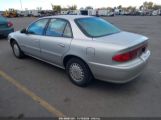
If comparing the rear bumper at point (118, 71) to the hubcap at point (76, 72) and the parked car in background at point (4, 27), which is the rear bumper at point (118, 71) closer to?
the hubcap at point (76, 72)

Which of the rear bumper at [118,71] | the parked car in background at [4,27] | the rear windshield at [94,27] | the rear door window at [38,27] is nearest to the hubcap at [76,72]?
the rear bumper at [118,71]

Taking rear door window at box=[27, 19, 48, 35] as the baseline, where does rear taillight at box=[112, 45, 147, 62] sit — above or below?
below

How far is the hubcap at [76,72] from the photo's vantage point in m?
4.01

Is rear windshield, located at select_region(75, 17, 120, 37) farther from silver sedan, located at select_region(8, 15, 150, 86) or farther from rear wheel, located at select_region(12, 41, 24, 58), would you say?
rear wheel, located at select_region(12, 41, 24, 58)

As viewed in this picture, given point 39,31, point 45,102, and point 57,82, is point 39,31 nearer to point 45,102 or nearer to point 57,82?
point 57,82

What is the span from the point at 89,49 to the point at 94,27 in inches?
34.8

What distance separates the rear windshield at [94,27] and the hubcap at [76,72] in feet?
2.53

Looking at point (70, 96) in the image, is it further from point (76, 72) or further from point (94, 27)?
point (94, 27)

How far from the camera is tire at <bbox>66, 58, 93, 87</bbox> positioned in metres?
3.90

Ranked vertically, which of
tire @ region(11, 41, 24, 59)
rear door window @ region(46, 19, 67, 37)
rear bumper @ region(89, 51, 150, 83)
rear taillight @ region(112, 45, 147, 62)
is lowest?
tire @ region(11, 41, 24, 59)

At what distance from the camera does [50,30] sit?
4.71 meters

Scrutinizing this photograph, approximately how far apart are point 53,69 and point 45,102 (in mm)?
1824

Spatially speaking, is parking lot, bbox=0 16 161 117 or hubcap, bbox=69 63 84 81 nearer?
parking lot, bbox=0 16 161 117

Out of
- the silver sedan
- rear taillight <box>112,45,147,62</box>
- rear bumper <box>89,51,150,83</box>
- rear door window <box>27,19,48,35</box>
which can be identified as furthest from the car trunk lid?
rear door window <box>27,19,48,35</box>
